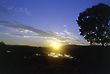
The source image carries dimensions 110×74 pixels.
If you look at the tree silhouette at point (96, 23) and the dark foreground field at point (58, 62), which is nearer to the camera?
the dark foreground field at point (58, 62)

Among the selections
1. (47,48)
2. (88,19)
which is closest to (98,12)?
(88,19)

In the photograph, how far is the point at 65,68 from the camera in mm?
20734

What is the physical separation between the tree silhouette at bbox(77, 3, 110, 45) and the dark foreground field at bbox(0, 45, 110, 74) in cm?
1108

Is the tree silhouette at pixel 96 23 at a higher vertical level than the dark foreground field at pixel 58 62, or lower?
higher

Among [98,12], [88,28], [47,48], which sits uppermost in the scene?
[98,12]

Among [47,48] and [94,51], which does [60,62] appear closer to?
[94,51]

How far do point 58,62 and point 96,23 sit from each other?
929 inches

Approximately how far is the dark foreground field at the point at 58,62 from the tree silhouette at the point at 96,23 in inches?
436

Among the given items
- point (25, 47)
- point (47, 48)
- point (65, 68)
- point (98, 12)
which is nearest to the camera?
point (65, 68)

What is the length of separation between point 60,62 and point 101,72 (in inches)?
254

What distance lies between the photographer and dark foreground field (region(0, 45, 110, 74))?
763 inches

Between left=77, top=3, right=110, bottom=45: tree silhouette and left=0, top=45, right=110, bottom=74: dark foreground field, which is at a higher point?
left=77, top=3, right=110, bottom=45: tree silhouette

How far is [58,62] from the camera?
80.9 feet

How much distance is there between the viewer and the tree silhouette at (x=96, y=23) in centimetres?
4550
